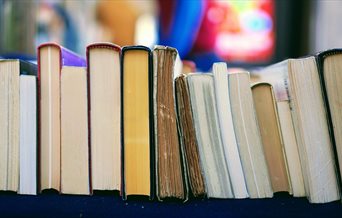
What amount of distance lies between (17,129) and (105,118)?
137 millimetres

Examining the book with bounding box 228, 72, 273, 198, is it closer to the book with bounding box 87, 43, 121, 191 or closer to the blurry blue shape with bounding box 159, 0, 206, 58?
the book with bounding box 87, 43, 121, 191

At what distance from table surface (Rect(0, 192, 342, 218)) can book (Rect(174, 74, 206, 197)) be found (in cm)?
2

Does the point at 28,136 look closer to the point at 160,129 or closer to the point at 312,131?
the point at 160,129

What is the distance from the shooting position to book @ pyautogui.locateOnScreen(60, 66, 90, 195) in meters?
0.62

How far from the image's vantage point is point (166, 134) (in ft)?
1.98

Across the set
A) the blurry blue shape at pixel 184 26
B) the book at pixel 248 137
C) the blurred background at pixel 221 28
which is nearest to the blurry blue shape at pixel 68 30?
the blurred background at pixel 221 28

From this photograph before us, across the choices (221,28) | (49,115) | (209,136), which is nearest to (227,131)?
(209,136)

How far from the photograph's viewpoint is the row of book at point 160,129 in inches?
23.7

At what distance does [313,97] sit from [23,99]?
44cm

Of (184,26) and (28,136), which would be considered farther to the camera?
(184,26)

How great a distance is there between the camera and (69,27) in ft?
9.87

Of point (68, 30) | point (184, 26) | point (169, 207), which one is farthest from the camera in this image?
point (184, 26)

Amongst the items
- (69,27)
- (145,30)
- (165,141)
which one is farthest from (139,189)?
(145,30)

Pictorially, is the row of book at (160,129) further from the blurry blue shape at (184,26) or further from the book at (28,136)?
the blurry blue shape at (184,26)
